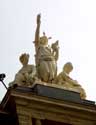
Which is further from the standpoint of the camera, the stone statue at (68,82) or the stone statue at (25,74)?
the stone statue at (68,82)

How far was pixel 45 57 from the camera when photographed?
2402cm

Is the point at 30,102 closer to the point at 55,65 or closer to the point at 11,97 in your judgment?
the point at 11,97

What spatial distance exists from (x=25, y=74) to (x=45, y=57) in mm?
1179

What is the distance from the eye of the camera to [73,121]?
22062 millimetres

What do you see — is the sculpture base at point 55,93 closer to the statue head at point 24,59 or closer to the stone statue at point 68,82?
the stone statue at point 68,82

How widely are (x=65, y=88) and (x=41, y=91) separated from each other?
1.23 metres

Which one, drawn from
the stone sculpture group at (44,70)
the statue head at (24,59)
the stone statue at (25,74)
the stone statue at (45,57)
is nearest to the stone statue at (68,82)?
the stone sculpture group at (44,70)

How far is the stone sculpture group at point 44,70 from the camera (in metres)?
23.3

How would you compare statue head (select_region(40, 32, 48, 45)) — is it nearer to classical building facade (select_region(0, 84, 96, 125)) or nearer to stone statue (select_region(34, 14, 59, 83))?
stone statue (select_region(34, 14, 59, 83))

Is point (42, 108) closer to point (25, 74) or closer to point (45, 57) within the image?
point (25, 74)

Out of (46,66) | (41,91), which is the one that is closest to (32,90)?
(41,91)

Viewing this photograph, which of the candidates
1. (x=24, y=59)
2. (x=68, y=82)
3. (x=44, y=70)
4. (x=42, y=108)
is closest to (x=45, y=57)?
(x=44, y=70)

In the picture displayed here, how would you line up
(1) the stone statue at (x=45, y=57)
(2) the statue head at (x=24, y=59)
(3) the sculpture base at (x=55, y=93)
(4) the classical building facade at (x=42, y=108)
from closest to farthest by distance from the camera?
(4) the classical building facade at (x=42, y=108), (3) the sculpture base at (x=55, y=93), (1) the stone statue at (x=45, y=57), (2) the statue head at (x=24, y=59)

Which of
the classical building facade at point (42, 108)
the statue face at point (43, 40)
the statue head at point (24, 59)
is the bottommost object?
the classical building facade at point (42, 108)
